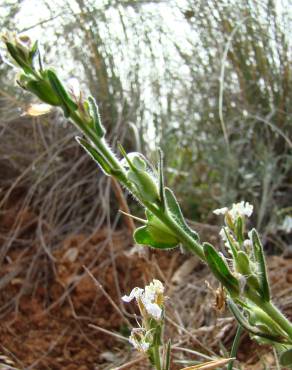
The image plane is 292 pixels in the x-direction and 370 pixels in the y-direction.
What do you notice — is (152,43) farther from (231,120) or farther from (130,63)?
(231,120)

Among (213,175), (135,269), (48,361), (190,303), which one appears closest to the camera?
(48,361)

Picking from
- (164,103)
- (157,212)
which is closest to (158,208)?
(157,212)

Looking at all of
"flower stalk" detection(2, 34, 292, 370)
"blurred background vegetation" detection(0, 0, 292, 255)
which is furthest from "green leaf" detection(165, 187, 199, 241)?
"blurred background vegetation" detection(0, 0, 292, 255)

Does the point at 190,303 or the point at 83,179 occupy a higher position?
the point at 83,179

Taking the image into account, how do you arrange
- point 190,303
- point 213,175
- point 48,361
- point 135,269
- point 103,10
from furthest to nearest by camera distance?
1. point 213,175
2. point 103,10
3. point 135,269
4. point 190,303
5. point 48,361

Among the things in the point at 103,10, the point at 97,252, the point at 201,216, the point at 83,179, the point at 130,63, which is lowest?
the point at 201,216

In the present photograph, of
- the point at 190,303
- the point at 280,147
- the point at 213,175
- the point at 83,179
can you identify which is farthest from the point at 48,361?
the point at 280,147
